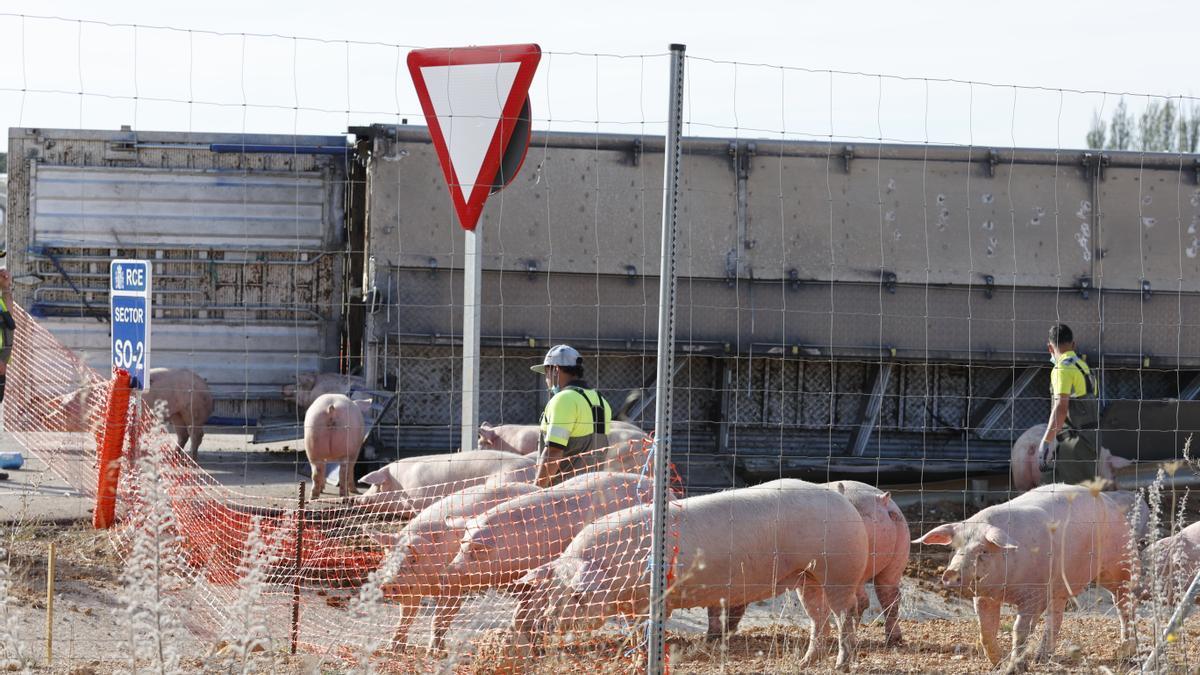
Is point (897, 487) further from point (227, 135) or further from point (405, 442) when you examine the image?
point (227, 135)

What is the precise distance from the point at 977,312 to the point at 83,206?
8030 mm

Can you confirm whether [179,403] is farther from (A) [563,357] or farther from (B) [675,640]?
(B) [675,640]

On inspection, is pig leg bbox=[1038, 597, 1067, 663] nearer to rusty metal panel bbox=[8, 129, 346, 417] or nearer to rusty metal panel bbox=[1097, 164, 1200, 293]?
rusty metal panel bbox=[1097, 164, 1200, 293]

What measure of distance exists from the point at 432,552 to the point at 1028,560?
291cm

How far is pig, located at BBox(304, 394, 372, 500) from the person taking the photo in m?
10.1

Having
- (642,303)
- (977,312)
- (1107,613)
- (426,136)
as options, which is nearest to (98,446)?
(426,136)

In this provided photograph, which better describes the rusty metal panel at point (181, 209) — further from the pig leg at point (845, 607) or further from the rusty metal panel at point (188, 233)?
the pig leg at point (845, 607)

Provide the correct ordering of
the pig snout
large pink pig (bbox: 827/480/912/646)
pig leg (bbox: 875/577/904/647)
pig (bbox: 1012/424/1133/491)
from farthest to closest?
1. pig (bbox: 1012/424/1133/491)
2. large pink pig (bbox: 827/480/912/646)
3. pig leg (bbox: 875/577/904/647)
4. the pig snout

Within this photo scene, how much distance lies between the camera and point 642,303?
11.4 metres

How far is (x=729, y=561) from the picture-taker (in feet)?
21.1

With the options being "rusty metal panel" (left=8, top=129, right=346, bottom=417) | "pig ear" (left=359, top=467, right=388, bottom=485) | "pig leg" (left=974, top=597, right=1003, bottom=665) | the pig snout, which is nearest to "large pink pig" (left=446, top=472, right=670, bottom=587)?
the pig snout

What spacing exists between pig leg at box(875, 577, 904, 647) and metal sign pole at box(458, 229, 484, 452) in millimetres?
2364

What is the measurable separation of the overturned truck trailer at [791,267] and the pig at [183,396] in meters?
1.48

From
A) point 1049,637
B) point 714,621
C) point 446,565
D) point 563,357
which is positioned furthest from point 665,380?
point 563,357
